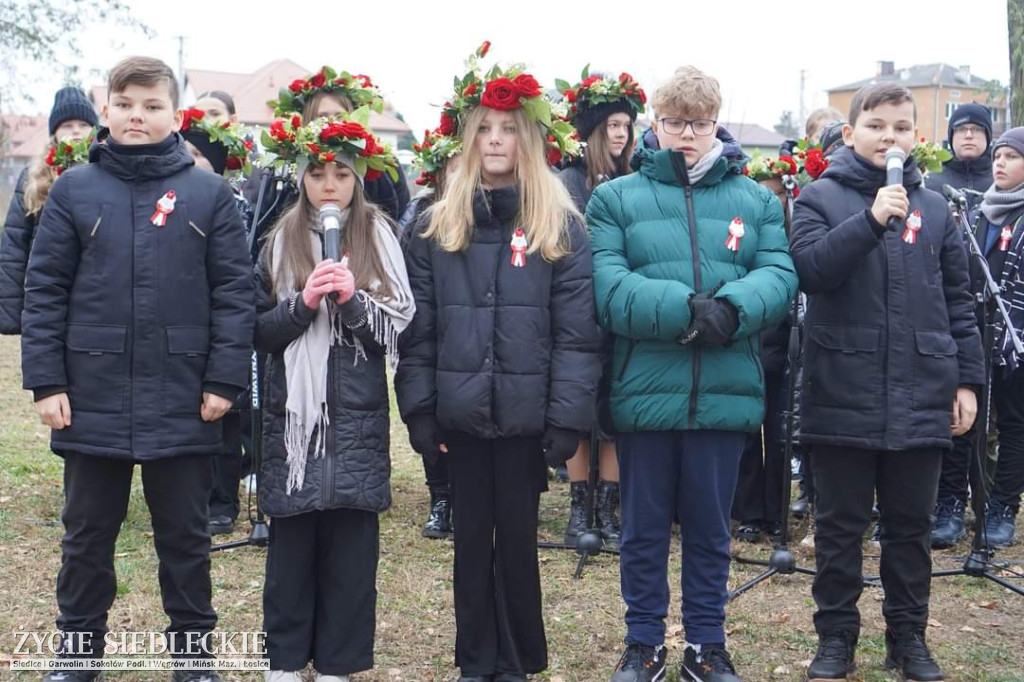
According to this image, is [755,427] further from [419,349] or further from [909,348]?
[419,349]

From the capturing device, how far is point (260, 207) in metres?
5.54


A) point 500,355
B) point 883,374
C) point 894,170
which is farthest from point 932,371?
point 500,355

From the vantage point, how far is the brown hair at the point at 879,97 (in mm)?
4570

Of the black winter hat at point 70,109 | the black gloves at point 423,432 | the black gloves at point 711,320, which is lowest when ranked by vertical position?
the black gloves at point 423,432

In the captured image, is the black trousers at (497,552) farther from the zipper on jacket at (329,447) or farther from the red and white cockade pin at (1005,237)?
the red and white cockade pin at (1005,237)

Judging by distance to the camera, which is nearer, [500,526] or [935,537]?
[500,526]

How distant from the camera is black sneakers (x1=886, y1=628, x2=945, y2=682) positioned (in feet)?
14.8

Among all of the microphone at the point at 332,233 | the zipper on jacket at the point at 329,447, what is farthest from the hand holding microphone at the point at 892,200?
the zipper on jacket at the point at 329,447

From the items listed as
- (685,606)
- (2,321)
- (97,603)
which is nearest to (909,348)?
(685,606)

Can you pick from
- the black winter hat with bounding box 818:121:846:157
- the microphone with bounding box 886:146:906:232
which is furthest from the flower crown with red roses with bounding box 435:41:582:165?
the black winter hat with bounding box 818:121:846:157

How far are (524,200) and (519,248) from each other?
7.7 inches

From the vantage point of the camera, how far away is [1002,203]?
657cm

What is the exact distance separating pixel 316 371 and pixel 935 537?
4204 mm

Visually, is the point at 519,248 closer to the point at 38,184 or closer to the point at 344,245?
the point at 344,245
